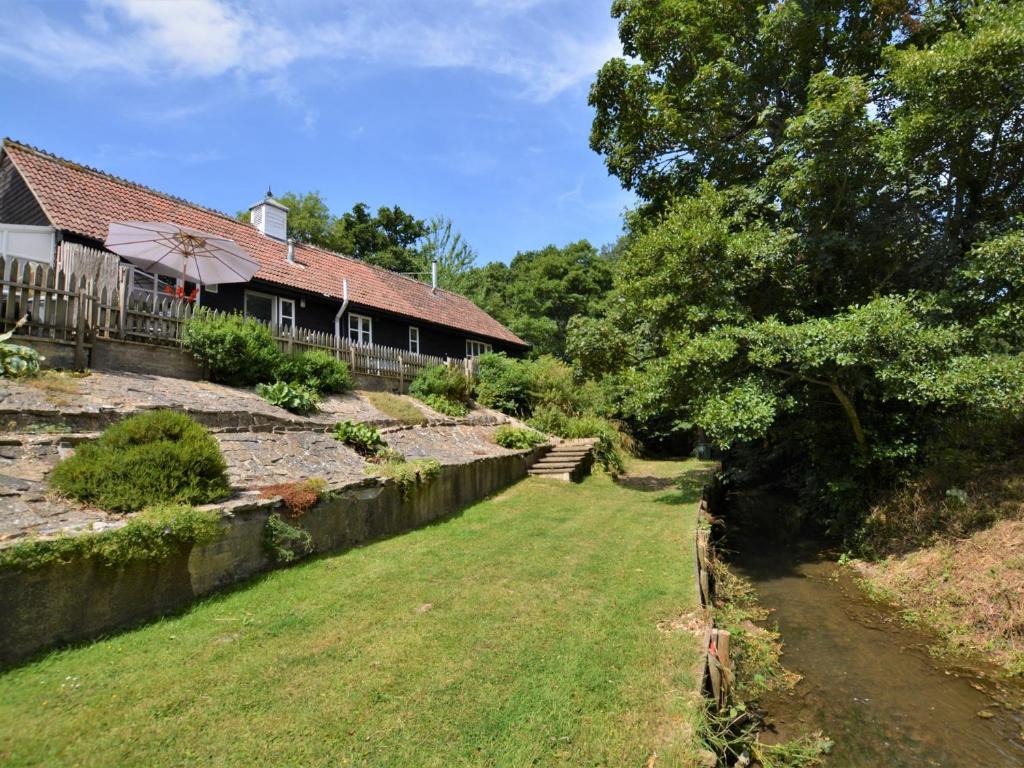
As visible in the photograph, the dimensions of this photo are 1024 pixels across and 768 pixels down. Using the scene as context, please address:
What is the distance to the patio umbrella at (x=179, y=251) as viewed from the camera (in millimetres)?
11172

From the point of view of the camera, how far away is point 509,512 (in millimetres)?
10383

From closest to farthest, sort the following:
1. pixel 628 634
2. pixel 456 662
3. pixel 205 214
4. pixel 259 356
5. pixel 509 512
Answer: pixel 456 662, pixel 628 634, pixel 509 512, pixel 259 356, pixel 205 214

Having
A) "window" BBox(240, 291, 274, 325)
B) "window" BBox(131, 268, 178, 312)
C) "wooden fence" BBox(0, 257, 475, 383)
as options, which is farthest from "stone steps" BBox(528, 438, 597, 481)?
"window" BBox(131, 268, 178, 312)

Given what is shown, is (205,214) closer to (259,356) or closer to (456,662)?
(259,356)

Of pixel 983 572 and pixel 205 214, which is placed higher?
pixel 205 214

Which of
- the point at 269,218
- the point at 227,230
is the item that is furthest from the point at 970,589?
the point at 269,218

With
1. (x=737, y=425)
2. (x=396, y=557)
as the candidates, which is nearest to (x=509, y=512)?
(x=396, y=557)

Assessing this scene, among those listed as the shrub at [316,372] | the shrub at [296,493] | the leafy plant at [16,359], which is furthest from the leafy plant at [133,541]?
the shrub at [316,372]

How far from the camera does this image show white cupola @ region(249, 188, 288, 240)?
2020 cm

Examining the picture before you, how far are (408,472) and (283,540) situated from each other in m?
2.57

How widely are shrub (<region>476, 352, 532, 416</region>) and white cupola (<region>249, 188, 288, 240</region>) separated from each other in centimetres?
933

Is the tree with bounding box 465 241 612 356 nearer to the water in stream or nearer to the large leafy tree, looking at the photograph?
the large leafy tree

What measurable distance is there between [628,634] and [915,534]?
766 centimetres

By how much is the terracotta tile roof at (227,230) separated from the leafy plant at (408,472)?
999cm
